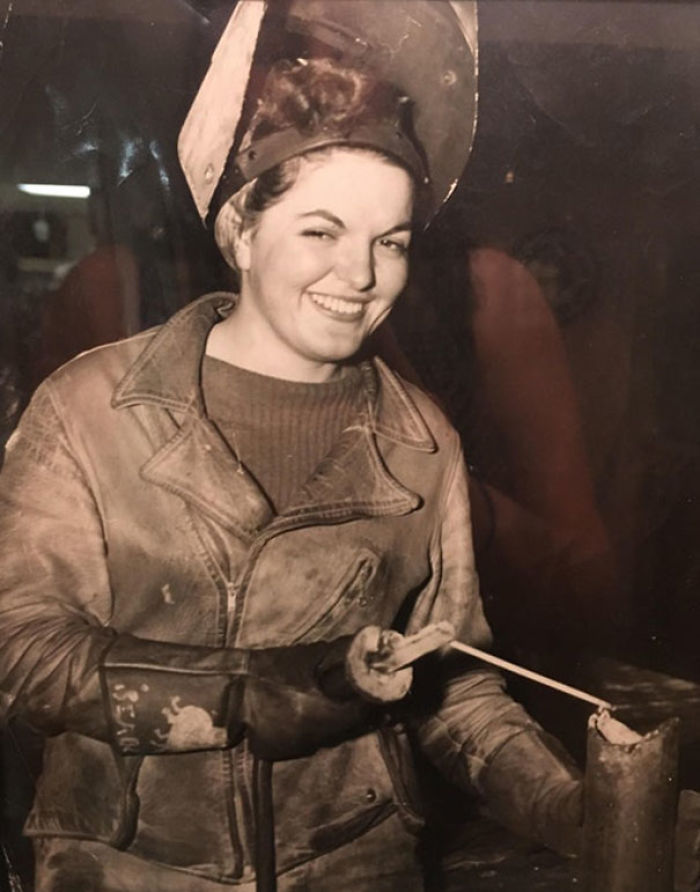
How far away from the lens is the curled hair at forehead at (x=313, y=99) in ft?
6.81

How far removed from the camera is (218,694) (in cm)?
206

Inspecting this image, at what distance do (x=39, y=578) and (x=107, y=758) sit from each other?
36 centimetres

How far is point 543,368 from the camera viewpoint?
7.57ft

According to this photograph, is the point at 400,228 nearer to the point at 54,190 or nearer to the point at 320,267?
the point at 320,267

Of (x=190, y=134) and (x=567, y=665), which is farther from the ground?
(x=190, y=134)

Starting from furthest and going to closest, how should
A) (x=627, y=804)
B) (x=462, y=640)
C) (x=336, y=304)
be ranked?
1. (x=462, y=640)
2. (x=336, y=304)
3. (x=627, y=804)

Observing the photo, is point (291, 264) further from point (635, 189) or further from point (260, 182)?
point (635, 189)

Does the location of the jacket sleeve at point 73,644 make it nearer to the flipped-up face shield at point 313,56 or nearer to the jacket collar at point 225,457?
the jacket collar at point 225,457

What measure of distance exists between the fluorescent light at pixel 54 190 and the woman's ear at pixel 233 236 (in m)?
0.26

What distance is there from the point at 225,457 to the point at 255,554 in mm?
185

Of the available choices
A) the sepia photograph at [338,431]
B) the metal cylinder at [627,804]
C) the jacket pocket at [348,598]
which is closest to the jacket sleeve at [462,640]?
the sepia photograph at [338,431]

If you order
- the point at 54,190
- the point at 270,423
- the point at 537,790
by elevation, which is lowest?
the point at 537,790

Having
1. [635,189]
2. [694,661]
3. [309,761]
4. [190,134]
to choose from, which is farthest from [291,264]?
[694,661]

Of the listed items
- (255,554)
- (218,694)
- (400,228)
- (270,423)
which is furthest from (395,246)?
(218,694)
